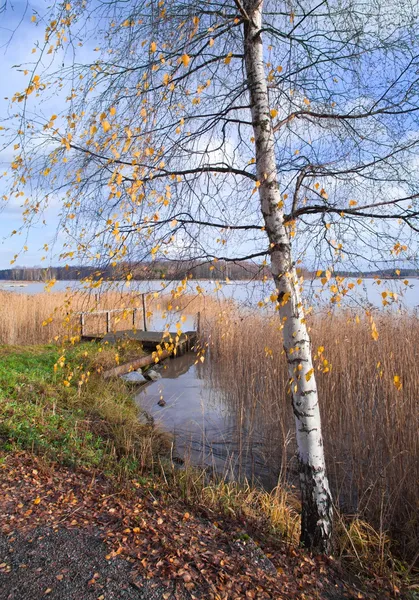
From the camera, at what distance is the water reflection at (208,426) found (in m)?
4.89

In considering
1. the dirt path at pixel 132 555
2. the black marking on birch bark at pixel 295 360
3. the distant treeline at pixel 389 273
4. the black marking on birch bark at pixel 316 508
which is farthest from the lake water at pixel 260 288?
the dirt path at pixel 132 555

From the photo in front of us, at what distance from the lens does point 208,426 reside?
6438mm

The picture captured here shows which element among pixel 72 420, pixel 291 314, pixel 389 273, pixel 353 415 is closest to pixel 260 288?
pixel 291 314

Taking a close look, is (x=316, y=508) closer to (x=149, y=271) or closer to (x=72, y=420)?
(x=149, y=271)

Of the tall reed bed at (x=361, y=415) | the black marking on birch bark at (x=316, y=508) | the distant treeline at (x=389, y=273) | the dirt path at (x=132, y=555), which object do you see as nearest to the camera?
the dirt path at (x=132, y=555)

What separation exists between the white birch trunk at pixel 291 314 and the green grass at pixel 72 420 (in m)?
1.56

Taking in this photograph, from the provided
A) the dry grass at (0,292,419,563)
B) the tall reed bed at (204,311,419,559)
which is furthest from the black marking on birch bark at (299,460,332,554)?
the tall reed bed at (204,311,419,559)

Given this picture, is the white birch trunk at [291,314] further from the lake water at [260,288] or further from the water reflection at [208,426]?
the water reflection at [208,426]

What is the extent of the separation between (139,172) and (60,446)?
2.96 metres

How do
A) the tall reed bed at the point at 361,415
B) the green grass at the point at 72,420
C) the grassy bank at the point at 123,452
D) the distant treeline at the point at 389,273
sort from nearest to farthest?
the distant treeline at the point at 389,273
the grassy bank at the point at 123,452
the tall reed bed at the point at 361,415
the green grass at the point at 72,420

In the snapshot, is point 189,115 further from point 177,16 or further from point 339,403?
point 339,403

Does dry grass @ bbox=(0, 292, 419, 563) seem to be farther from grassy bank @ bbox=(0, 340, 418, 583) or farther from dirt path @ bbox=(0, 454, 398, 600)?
dirt path @ bbox=(0, 454, 398, 600)

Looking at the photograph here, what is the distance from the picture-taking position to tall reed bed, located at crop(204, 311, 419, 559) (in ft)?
12.7

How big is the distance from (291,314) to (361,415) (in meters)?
2.80
